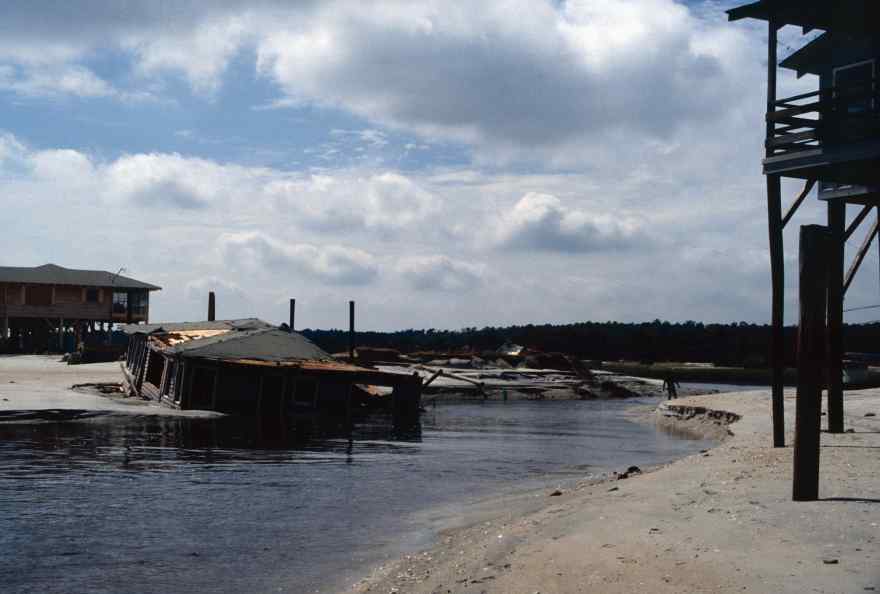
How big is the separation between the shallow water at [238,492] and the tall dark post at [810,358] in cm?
475

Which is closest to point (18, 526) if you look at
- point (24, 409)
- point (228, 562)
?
point (228, 562)

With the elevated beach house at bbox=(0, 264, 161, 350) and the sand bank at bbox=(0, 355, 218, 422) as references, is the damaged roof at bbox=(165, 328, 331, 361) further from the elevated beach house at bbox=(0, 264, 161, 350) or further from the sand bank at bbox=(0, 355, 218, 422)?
the elevated beach house at bbox=(0, 264, 161, 350)

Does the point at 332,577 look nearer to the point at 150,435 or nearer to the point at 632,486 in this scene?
the point at 632,486

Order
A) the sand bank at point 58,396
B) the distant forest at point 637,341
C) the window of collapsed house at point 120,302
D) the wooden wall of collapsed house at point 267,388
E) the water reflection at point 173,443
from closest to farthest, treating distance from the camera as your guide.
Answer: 1. the water reflection at point 173,443
2. the sand bank at point 58,396
3. the wooden wall of collapsed house at point 267,388
4. the window of collapsed house at point 120,302
5. the distant forest at point 637,341

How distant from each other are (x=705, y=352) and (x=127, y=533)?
95.7 m

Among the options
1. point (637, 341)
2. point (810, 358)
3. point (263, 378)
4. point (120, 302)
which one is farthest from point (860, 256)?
point (637, 341)

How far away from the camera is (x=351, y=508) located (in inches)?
586

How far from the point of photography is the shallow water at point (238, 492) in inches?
417

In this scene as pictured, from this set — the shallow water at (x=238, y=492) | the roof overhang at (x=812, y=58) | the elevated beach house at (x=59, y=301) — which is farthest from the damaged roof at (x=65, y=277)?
the roof overhang at (x=812, y=58)

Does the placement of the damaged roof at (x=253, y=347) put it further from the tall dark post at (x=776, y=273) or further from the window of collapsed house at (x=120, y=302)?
the window of collapsed house at (x=120, y=302)

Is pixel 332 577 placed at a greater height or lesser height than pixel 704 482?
lesser

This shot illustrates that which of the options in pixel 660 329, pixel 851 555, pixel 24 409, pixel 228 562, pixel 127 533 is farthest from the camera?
pixel 660 329

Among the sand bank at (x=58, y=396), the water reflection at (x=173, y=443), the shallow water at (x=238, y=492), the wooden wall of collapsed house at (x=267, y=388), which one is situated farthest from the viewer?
the wooden wall of collapsed house at (x=267, y=388)

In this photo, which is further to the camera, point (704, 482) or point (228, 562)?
A: point (704, 482)
